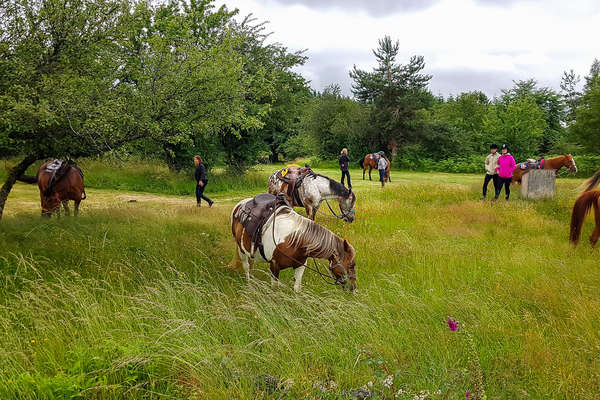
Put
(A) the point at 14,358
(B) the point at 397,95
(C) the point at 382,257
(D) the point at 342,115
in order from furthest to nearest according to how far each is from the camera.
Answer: (D) the point at 342,115 < (B) the point at 397,95 < (C) the point at 382,257 < (A) the point at 14,358

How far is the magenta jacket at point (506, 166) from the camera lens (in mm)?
12789

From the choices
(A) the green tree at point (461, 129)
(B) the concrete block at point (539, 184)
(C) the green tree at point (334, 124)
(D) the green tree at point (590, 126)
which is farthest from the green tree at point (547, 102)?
(B) the concrete block at point (539, 184)

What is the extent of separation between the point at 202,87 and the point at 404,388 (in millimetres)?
6166

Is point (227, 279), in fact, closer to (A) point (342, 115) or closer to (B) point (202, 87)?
(B) point (202, 87)

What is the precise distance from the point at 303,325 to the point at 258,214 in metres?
1.78

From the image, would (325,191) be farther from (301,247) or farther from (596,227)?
(596,227)

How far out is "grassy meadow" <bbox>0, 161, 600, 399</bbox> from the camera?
10.4 feet

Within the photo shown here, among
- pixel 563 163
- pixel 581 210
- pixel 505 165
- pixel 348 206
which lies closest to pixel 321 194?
pixel 348 206

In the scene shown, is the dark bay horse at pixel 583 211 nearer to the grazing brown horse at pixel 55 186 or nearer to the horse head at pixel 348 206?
the horse head at pixel 348 206

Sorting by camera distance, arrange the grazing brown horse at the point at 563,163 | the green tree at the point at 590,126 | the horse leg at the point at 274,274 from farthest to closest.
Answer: the green tree at the point at 590,126 → the grazing brown horse at the point at 563,163 → the horse leg at the point at 274,274

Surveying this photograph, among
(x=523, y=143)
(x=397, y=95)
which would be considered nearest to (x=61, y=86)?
(x=397, y=95)

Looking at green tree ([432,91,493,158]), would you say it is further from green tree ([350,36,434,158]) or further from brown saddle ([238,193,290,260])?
brown saddle ([238,193,290,260])

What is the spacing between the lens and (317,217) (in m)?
11.4

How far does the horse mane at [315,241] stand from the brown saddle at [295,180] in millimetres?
5477
